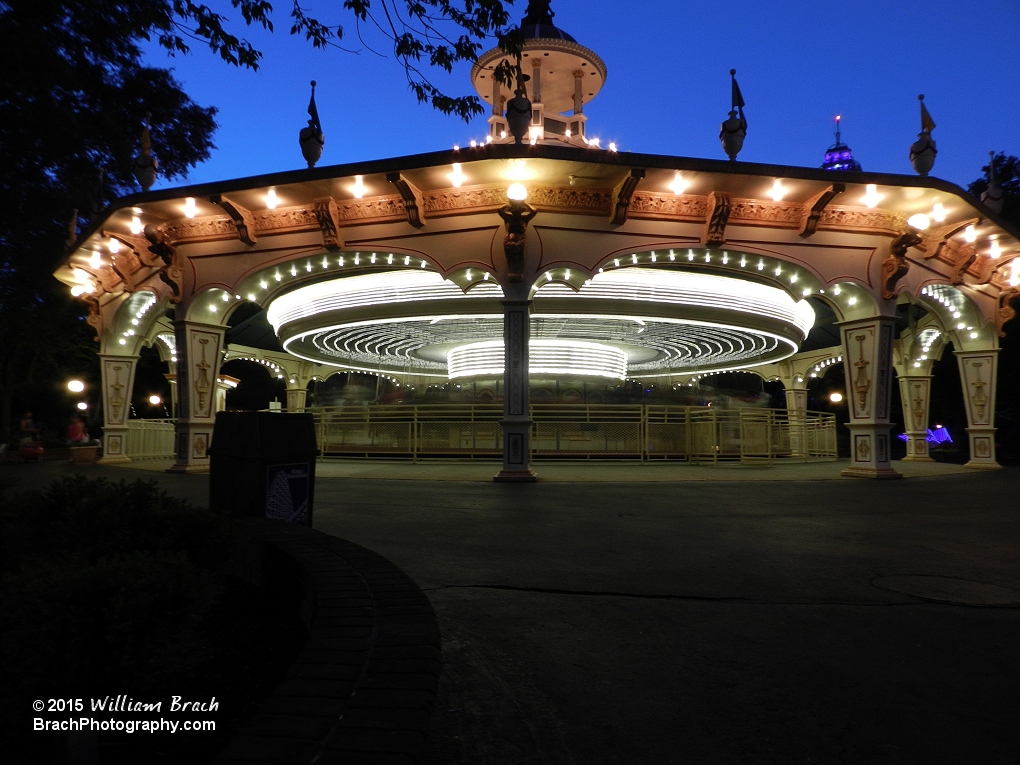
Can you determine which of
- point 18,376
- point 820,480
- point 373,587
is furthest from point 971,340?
point 18,376

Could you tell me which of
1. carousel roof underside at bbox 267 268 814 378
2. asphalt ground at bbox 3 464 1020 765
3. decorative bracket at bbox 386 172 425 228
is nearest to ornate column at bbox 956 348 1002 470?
carousel roof underside at bbox 267 268 814 378

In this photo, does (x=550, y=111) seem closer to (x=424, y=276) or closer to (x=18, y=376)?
(x=424, y=276)

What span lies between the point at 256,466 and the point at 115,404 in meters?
17.0

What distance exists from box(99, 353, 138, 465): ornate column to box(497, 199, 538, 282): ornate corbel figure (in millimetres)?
12960

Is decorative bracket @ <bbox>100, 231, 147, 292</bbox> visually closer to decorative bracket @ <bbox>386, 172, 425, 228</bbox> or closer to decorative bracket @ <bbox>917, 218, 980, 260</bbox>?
decorative bracket @ <bbox>386, 172, 425, 228</bbox>

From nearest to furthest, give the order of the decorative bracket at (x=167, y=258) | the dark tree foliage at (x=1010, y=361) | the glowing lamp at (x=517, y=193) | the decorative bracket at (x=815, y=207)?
the glowing lamp at (x=517, y=193) → the decorative bracket at (x=815, y=207) → the decorative bracket at (x=167, y=258) → the dark tree foliage at (x=1010, y=361)

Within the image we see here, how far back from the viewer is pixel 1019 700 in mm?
2465

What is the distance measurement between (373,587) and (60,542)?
1.66 meters

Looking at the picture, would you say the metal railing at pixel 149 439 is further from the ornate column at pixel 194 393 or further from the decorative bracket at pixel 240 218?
the decorative bracket at pixel 240 218

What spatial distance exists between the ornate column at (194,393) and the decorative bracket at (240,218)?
2.51 meters

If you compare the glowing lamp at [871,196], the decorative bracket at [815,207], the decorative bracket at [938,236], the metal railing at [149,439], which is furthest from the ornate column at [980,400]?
the metal railing at [149,439]

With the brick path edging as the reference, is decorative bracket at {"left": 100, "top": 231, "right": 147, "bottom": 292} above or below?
above

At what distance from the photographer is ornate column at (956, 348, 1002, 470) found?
17.7m

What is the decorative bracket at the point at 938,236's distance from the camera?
45.3ft
